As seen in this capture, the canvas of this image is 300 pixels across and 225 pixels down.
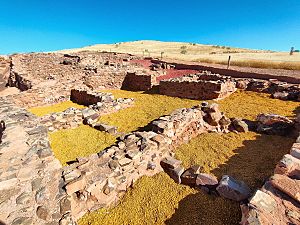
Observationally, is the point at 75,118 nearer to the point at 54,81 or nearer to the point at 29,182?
the point at 29,182

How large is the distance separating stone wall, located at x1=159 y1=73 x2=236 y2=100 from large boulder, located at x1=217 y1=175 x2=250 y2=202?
9.30 m

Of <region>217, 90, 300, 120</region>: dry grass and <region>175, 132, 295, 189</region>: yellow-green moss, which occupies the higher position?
<region>217, 90, 300, 120</region>: dry grass

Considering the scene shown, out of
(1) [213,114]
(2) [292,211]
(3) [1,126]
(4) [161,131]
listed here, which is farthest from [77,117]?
(2) [292,211]

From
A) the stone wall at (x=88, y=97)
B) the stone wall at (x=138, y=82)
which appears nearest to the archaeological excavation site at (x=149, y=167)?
the stone wall at (x=88, y=97)

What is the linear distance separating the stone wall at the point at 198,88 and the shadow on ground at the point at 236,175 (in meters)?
5.96

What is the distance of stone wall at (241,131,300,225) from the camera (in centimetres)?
305

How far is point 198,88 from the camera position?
44.7ft

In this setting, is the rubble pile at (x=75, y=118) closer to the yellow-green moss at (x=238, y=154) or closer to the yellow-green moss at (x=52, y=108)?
the yellow-green moss at (x=52, y=108)

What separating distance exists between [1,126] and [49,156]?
146 inches

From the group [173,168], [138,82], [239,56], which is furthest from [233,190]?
[239,56]

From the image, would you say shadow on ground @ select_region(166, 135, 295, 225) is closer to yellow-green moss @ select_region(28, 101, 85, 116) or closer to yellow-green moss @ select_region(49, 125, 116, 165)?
yellow-green moss @ select_region(49, 125, 116, 165)

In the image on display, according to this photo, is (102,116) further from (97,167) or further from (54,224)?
(54,224)

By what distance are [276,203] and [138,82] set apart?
15.1 metres

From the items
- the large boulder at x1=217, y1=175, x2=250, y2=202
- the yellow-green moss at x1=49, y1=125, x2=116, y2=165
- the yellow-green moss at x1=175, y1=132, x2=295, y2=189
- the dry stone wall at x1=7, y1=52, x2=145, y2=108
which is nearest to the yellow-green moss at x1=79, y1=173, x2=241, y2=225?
the large boulder at x1=217, y1=175, x2=250, y2=202
